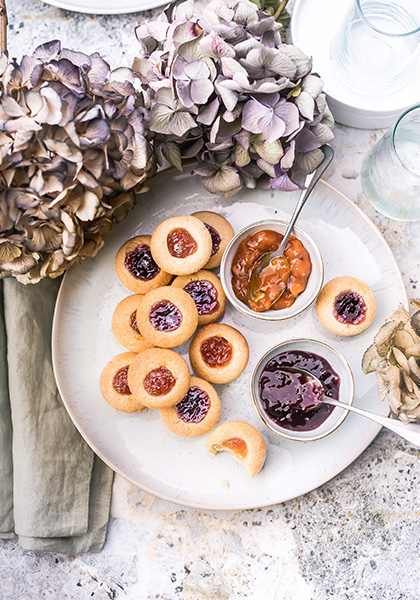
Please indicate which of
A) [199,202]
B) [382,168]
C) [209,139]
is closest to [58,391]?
[199,202]

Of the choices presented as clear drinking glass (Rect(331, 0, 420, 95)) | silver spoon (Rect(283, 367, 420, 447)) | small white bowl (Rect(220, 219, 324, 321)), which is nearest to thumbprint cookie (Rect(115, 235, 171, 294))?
small white bowl (Rect(220, 219, 324, 321))

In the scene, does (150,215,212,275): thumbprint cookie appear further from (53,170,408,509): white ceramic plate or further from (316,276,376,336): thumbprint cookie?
(316,276,376,336): thumbprint cookie

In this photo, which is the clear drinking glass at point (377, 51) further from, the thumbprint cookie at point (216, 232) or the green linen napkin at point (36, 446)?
the green linen napkin at point (36, 446)

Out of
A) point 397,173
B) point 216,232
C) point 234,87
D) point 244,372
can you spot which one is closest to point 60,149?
point 234,87

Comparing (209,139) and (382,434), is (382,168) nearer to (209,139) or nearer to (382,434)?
(209,139)

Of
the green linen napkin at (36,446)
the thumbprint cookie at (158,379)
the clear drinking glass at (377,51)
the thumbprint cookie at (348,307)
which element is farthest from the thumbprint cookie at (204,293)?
the clear drinking glass at (377,51)

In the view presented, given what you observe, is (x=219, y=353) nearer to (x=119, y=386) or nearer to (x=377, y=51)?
(x=119, y=386)
